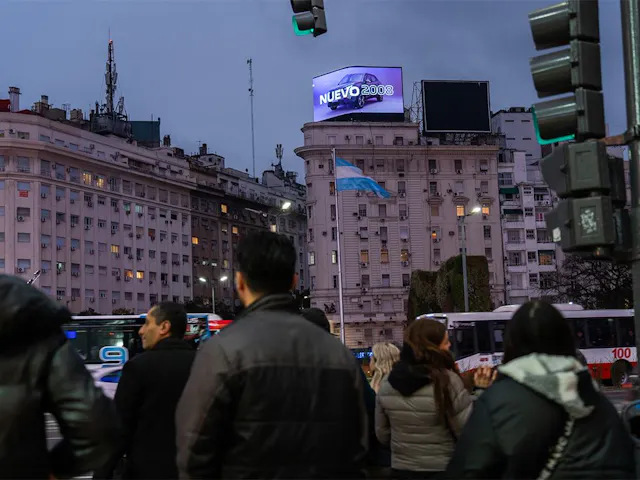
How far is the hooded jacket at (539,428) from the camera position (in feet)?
11.1

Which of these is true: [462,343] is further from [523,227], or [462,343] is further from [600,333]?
[523,227]

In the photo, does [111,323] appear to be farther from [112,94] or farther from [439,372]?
[112,94]

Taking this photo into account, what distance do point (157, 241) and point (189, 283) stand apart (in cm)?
739

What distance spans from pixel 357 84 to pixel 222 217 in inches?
1208

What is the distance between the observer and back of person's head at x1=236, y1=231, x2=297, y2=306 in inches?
141

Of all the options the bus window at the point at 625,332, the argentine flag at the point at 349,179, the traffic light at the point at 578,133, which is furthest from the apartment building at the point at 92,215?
the traffic light at the point at 578,133

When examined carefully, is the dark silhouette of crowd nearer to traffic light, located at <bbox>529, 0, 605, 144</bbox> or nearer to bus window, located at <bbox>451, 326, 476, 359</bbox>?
traffic light, located at <bbox>529, 0, 605, 144</bbox>

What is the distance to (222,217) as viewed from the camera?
11550 cm

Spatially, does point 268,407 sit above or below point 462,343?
above

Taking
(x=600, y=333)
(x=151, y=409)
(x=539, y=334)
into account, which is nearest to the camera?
(x=539, y=334)

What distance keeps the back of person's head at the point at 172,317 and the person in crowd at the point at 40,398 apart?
2567mm

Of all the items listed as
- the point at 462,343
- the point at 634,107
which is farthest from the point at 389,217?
the point at 634,107

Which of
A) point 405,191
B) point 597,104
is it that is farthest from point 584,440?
point 405,191

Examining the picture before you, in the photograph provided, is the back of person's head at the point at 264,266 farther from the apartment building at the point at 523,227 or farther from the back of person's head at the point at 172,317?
the apartment building at the point at 523,227
